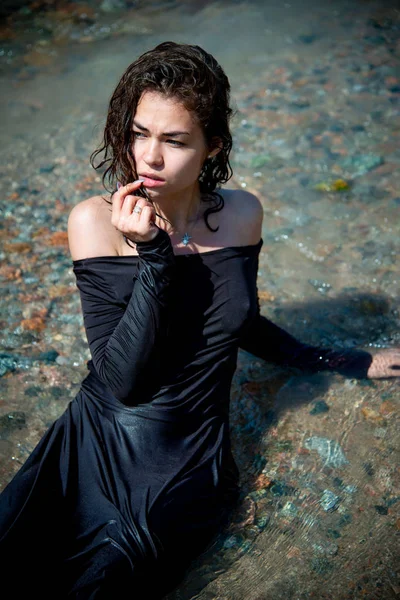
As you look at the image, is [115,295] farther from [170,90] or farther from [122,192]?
[170,90]

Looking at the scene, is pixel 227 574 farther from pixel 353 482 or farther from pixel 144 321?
pixel 144 321

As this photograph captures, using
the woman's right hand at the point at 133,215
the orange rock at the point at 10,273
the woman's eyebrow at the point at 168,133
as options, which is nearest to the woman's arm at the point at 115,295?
the woman's right hand at the point at 133,215

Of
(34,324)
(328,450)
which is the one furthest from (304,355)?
(34,324)

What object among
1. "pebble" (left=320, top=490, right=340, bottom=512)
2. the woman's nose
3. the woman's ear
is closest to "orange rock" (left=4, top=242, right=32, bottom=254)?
the woman's ear

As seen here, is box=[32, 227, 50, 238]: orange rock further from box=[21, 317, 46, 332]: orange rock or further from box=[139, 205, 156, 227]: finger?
box=[139, 205, 156, 227]: finger

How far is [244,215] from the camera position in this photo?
9.52 feet

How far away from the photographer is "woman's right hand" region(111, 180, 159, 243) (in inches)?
92.0

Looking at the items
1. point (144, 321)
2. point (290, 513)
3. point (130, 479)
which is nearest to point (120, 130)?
point (144, 321)

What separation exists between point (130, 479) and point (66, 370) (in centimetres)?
116

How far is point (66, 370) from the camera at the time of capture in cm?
356

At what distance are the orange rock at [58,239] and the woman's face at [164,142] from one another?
1.97 m

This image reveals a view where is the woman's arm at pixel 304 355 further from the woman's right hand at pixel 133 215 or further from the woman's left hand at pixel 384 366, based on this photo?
the woman's right hand at pixel 133 215

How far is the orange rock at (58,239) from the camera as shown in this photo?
4.36 meters

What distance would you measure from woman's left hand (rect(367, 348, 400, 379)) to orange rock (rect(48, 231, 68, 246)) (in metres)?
2.14
